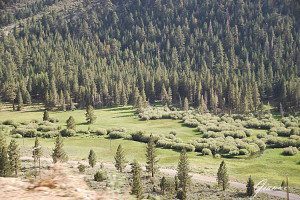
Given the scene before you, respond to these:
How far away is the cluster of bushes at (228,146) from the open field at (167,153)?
10.6ft

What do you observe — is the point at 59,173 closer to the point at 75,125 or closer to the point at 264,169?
the point at 264,169

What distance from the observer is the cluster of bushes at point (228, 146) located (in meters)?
114

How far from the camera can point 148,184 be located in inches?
3273

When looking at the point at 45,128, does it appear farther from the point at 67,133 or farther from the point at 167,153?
the point at 167,153

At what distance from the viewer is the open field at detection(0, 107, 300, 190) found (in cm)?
9706

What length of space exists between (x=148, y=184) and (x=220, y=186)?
1442 centimetres

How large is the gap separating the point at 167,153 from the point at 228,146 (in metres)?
17.6

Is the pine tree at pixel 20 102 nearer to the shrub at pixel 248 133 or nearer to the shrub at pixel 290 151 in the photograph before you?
the shrub at pixel 248 133

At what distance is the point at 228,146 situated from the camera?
11650cm

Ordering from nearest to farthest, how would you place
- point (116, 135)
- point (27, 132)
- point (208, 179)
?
point (208, 179) < point (27, 132) < point (116, 135)

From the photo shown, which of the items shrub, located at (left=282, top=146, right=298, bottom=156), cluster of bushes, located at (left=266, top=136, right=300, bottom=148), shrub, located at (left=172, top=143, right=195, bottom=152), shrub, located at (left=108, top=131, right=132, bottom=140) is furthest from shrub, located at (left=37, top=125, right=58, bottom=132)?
shrub, located at (left=282, top=146, right=298, bottom=156)

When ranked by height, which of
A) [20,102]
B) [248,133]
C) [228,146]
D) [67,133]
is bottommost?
[228,146]

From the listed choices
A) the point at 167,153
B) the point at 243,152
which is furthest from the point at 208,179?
the point at 243,152

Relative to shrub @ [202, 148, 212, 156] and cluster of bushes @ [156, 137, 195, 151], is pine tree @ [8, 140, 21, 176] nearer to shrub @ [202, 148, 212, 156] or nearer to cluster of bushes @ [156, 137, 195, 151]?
cluster of bushes @ [156, 137, 195, 151]
